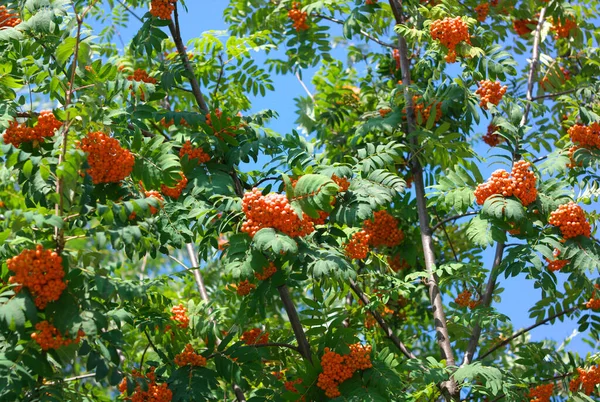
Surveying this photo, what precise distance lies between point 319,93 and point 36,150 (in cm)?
377

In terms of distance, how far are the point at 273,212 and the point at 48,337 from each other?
1.26 m

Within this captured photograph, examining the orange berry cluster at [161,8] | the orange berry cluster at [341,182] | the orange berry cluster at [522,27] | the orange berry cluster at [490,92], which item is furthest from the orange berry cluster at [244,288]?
the orange berry cluster at [522,27]

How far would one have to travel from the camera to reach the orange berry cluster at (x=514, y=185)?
5340 mm

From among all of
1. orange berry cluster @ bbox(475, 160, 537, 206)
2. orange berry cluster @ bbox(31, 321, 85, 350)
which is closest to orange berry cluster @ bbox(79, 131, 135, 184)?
orange berry cluster @ bbox(31, 321, 85, 350)

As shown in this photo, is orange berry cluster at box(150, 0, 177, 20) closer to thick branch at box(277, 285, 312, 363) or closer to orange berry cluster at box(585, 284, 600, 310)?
thick branch at box(277, 285, 312, 363)

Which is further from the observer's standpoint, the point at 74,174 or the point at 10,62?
the point at 10,62

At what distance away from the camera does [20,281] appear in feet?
12.6

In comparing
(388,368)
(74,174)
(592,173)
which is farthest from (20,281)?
(592,173)

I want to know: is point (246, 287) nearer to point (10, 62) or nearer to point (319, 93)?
point (10, 62)

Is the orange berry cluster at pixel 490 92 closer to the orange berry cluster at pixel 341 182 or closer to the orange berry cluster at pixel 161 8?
the orange berry cluster at pixel 341 182

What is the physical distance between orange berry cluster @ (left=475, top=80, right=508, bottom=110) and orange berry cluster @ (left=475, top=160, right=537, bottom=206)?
35.9 inches

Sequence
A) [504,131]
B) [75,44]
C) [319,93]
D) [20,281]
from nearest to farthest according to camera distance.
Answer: [20,281] → [75,44] → [504,131] → [319,93]

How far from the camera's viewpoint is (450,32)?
605cm

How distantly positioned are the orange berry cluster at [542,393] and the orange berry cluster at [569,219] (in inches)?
42.9
